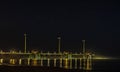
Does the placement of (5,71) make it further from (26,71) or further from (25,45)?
(25,45)

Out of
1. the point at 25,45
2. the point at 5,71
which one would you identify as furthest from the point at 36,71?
the point at 25,45

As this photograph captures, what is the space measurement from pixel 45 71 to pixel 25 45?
114900 millimetres

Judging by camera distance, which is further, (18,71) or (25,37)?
(25,37)

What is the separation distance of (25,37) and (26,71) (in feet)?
392

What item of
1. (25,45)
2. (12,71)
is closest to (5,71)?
(12,71)

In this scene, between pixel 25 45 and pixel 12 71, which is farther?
pixel 25 45

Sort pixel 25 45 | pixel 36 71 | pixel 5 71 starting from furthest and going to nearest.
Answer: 1. pixel 25 45
2. pixel 36 71
3. pixel 5 71

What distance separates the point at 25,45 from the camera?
190 m

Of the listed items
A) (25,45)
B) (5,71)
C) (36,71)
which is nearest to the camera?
(5,71)

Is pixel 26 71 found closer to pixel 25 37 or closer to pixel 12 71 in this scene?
pixel 12 71

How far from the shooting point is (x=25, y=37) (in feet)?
630

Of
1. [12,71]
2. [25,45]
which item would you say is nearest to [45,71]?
[12,71]

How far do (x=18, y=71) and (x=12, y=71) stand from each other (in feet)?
5.94

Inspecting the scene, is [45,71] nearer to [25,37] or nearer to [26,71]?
[26,71]
